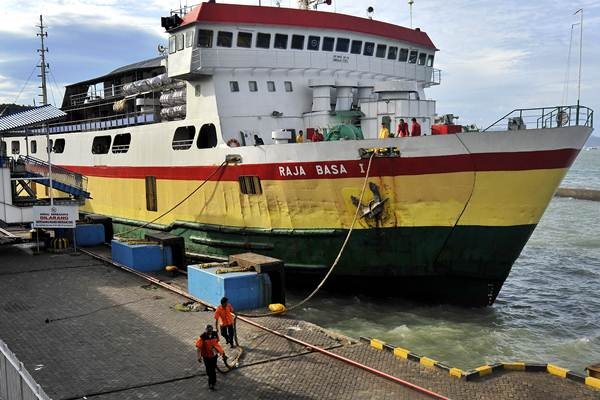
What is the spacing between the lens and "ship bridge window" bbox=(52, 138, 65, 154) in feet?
87.6

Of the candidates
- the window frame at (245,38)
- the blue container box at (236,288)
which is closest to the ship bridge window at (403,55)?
the window frame at (245,38)

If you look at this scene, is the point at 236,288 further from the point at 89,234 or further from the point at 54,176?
the point at 54,176

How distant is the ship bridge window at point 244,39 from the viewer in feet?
54.5

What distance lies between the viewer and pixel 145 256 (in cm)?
1580

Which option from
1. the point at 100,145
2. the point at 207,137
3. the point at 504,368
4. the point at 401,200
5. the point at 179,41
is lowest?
the point at 504,368

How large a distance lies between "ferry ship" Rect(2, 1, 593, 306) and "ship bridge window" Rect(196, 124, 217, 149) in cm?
5

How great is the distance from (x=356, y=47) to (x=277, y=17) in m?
2.86

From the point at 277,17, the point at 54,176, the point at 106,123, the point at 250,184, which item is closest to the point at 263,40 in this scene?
the point at 277,17

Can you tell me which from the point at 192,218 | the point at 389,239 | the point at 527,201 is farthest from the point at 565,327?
the point at 192,218

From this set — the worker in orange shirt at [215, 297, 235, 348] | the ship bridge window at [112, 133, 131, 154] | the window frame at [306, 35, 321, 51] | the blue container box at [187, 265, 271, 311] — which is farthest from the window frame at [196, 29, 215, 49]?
the worker in orange shirt at [215, 297, 235, 348]

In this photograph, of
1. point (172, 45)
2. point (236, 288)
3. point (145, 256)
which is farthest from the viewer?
point (172, 45)

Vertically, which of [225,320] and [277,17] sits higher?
[277,17]

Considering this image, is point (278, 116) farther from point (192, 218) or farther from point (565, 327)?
point (565, 327)

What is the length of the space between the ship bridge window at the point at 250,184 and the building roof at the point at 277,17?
5.03 metres
